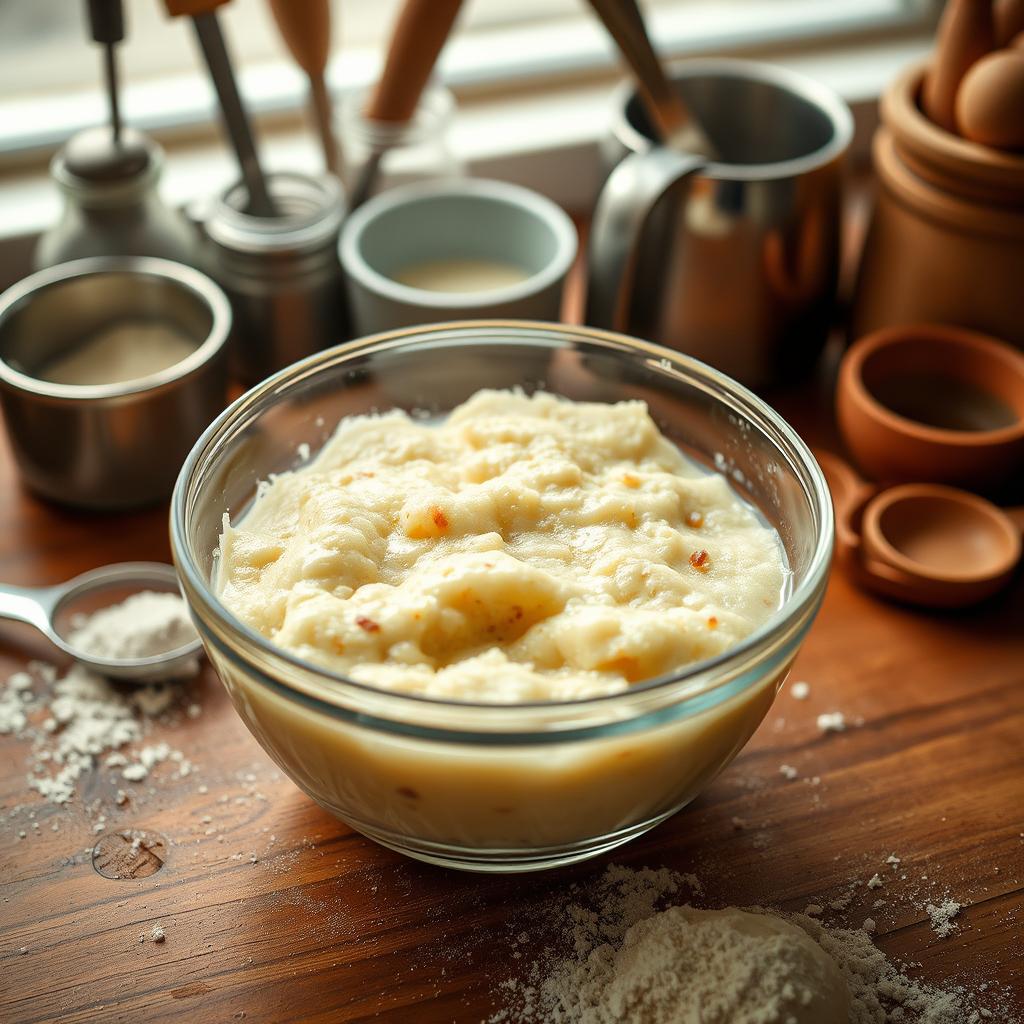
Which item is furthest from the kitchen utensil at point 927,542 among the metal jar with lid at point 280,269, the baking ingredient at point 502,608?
the metal jar with lid at point 280,269

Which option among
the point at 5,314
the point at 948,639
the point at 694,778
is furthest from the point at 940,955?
the point at 5,314

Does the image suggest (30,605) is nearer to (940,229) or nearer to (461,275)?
(461,275)

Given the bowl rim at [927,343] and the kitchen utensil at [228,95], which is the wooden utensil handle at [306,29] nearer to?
the kitchen utensil at [228,95]

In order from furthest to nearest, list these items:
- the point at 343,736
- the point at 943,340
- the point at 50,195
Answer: the point at 50,195 < the point at 943,340 < the point at 343,736

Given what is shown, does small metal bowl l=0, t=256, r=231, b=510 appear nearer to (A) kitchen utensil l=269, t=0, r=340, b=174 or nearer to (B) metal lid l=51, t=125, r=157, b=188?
(B) metal lid l=51, t=125, r=157, b=188

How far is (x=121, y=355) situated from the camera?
5.25ft

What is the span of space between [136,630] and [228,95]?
73 cm

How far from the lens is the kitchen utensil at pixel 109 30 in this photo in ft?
5.04

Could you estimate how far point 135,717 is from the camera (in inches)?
51.5

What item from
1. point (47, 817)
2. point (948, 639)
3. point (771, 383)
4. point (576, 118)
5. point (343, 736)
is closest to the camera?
point (343, 736)

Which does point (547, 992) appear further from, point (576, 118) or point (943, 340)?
point (576, 118)

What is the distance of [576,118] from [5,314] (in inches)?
44.1

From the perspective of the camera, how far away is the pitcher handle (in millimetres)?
1559

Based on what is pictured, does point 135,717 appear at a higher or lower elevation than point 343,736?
lower
